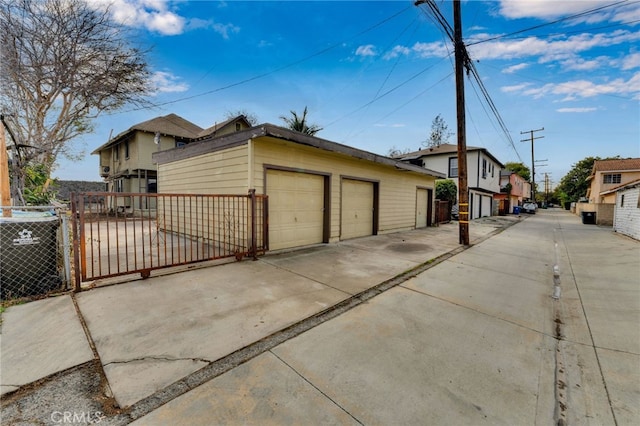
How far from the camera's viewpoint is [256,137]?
5.73 metres

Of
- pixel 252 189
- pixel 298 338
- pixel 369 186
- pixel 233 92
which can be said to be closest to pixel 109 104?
pixel 233 92

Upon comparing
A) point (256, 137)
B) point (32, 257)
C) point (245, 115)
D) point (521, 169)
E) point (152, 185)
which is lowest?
point (32, 257)

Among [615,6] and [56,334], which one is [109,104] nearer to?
[56,334]

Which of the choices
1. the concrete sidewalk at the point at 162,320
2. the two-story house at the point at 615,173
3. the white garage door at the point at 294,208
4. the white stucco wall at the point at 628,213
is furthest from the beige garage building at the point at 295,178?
the two-story house at the point at 615,173

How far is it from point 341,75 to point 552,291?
11.8 metres

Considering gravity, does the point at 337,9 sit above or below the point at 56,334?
above

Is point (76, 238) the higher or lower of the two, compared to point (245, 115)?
lower

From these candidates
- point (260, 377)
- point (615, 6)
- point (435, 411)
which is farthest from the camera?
point (615, 6)

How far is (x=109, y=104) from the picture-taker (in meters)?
10.5

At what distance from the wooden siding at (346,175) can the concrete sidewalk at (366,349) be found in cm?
294

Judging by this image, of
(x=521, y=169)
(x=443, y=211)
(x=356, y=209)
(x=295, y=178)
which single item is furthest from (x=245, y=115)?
(x=521, y=169)

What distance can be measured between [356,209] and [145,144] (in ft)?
51.7

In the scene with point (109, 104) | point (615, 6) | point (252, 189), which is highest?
point (615, 6)

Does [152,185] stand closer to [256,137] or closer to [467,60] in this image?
[256,137]
